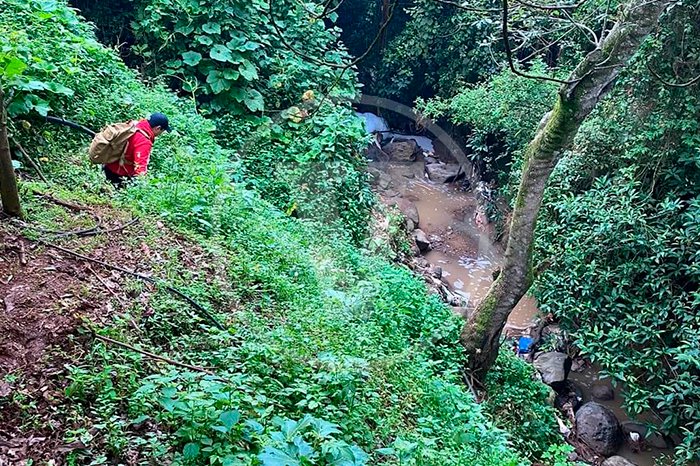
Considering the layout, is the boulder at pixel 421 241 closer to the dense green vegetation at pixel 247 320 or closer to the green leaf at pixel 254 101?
the dense green vegetation at pixel 247 320

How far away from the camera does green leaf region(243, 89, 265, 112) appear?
852 cm

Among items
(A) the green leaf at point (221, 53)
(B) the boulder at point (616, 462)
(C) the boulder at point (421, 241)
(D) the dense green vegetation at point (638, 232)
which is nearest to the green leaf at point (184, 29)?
(A) the green leaf at point (221, 53)

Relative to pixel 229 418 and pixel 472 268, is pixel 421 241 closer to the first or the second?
pixel 472 268

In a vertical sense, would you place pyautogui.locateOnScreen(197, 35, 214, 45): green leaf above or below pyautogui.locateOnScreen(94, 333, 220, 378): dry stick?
above

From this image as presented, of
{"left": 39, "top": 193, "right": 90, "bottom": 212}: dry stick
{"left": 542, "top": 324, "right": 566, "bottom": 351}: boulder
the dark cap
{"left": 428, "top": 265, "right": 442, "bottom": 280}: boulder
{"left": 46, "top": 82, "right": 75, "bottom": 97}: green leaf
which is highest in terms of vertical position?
the dark cap

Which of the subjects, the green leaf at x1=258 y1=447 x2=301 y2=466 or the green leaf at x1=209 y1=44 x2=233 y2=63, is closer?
the green leaf at x1=258 y1=447 x2=301 y2=466

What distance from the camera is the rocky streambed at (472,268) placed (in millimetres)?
6512

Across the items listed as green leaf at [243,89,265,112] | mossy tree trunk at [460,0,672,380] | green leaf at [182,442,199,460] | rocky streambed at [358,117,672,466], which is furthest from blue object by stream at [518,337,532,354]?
green leaf at [182,442,199,460]

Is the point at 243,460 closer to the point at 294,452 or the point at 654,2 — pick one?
the point at 294,452

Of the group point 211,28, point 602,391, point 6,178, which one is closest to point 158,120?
point 6,178

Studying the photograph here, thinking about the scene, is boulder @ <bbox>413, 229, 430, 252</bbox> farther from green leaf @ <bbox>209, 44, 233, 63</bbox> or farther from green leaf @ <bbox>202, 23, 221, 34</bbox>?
green leaf @ <bbox>202, 23, 221, 34</bbox>

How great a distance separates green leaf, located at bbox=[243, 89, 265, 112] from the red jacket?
3672mm

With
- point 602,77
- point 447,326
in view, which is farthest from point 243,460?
point 602,77

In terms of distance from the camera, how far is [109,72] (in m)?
6.55
